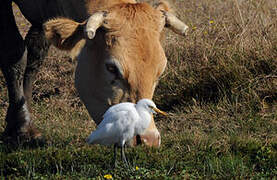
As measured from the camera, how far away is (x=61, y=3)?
4.93 metres

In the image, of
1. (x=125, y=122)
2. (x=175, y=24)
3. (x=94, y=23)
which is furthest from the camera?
(x=175, y=24)

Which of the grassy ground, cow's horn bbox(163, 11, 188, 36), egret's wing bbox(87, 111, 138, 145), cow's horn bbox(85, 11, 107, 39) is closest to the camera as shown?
egret's wing bbox(87, 111, 138, 145)

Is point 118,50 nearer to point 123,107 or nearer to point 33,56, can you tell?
point 123,107

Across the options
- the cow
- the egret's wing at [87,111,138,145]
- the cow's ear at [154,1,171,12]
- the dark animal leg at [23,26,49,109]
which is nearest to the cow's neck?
the cow

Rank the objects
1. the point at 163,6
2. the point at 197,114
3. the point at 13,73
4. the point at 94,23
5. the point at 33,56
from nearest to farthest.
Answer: the point at 94,23, the point at 163,6, the point at 13,73, the point at 197,114, the point at 33,56

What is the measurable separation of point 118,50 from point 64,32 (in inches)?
20.3

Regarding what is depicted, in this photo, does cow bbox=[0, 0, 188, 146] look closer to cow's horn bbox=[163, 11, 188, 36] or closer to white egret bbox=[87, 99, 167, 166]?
cow's horn bbox=[163, 11, 188, 36]

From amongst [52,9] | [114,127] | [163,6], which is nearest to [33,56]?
[52,9]

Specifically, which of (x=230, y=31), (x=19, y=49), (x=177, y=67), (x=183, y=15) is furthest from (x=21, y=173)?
(x=183, y=15)

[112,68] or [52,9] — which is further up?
[52,9]

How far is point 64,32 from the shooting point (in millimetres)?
4168

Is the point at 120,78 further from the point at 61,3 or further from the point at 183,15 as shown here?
the point at 183,15

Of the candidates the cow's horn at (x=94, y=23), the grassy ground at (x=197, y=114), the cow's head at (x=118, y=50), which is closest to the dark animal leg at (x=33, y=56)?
the grassy ground at (x=197, y=114)

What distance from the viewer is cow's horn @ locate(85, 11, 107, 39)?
3.91 m
